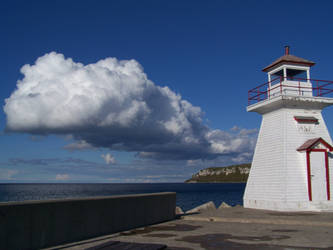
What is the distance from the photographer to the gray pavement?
935cm

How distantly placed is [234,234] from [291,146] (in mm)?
9734

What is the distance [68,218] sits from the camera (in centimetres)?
991

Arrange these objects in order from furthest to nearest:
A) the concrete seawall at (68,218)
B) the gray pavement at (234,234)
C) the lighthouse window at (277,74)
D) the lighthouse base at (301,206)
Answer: the lighthouse window at (277,74) < the lighthouse base at (301,206) < the gray pavement at (234,234) < the concrete seawall at (68,218)

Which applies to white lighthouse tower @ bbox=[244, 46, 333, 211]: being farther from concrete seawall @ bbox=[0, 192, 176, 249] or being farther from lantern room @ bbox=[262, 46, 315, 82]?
concrete seawall @ bbox=[0, 192, 176, 249]

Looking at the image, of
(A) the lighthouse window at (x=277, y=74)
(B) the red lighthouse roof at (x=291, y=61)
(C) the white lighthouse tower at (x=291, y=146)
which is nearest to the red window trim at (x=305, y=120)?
(C) the white lighthouse tower at (x=291, y=146)

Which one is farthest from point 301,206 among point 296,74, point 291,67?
point 291,67

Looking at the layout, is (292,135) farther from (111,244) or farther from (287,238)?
(111,244)

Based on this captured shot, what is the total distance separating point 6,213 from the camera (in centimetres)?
809

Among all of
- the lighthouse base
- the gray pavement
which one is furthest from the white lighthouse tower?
the gray pavement

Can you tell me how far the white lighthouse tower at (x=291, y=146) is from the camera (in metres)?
18.8

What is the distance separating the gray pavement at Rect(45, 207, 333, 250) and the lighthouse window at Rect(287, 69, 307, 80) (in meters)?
9.83

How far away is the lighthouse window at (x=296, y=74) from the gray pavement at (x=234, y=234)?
9.83 m

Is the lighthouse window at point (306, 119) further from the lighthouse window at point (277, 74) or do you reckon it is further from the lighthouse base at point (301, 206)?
the lighthouse base at point (301, 206)

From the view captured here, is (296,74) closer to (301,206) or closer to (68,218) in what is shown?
(301,206)
